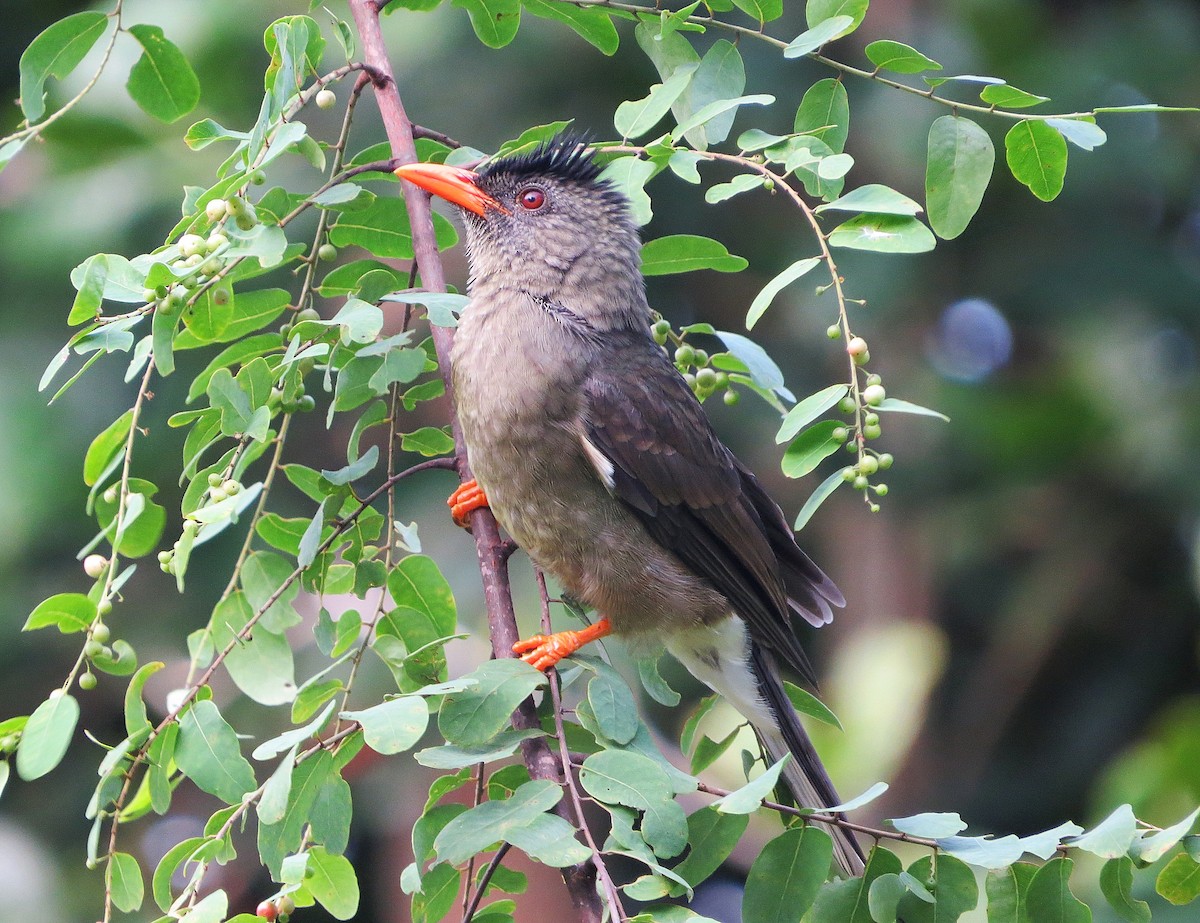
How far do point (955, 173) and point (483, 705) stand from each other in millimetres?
1366

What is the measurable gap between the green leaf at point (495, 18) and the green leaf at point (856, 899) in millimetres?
1871

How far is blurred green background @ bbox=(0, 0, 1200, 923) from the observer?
6.30m

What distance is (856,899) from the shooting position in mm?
2246

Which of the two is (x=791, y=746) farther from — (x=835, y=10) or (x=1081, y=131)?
(x=835, y=10)

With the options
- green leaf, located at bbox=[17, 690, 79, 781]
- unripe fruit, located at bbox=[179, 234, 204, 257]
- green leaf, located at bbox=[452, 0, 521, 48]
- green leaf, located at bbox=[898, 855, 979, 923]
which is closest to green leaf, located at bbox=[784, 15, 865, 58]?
green leaf, located at bbox=[452, 0, 521, 48]

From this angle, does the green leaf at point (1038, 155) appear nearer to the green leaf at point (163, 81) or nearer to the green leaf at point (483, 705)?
the green leaf at point (483, 705)

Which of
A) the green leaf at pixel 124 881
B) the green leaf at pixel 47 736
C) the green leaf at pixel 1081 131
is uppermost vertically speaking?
the green leaf at pixel 1081 131

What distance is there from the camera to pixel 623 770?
221 cm

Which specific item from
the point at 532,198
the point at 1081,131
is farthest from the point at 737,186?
the point at 532,198

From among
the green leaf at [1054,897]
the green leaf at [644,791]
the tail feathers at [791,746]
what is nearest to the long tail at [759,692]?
the tail feathers at [791,746]

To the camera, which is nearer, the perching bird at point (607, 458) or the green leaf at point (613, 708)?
the green leaf at point (613, 708)

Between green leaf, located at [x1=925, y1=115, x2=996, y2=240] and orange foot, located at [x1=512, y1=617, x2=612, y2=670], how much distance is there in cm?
117

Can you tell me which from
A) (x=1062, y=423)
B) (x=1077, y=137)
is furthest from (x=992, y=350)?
(x=1077, y=137)

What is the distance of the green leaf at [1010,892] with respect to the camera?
220 centimetres
